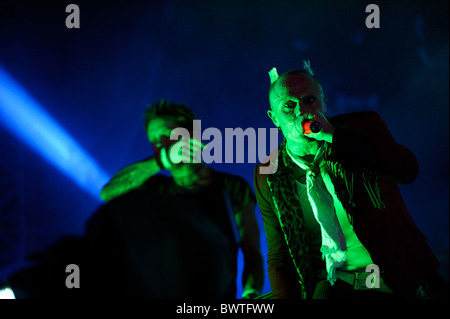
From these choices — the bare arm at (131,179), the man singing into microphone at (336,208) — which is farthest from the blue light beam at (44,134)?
the man singing into microphone at (336,208)

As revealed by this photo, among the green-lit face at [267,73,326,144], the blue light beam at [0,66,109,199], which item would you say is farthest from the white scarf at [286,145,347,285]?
the blue light beam at [0,66,109,199]

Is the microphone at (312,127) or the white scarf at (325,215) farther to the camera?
the white scarf at (325,215)

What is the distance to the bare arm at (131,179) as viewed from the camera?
7.04 feet

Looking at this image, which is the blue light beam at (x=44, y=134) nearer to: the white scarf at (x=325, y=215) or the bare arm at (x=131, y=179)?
the bare arm at (x=131, y=179)

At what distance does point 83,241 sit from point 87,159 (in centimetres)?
84

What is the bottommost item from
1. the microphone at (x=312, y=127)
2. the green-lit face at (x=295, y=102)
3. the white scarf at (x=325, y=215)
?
the white scarf at (x=325, y=215)

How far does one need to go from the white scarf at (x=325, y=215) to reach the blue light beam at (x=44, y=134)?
4.97ft

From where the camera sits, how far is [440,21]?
291 cm

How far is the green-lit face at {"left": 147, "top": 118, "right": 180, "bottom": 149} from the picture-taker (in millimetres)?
2232

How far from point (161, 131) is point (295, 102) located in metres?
0.96

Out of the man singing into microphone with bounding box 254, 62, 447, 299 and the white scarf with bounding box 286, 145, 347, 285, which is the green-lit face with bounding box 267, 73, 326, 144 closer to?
the man singing into microphone with bounding box 254, 62, 447, 299

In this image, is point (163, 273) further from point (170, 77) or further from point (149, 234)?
point (170, 77)

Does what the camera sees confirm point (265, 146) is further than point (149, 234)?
Yes
